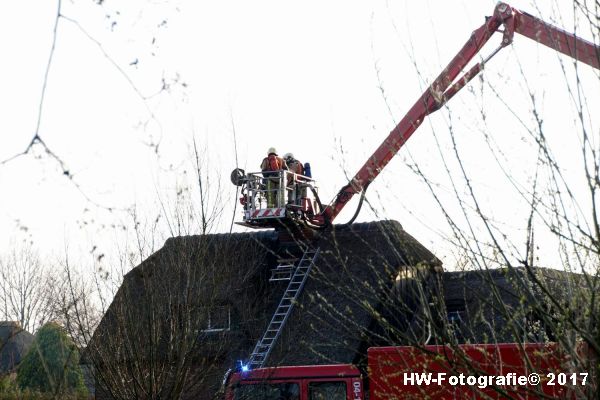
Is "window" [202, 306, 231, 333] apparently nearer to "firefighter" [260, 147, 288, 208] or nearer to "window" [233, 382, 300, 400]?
"window" [233, 382, 300, 400]

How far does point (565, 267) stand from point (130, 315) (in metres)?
6.74

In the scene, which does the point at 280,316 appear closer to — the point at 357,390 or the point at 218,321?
the point at 218,321

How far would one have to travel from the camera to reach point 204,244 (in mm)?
12219

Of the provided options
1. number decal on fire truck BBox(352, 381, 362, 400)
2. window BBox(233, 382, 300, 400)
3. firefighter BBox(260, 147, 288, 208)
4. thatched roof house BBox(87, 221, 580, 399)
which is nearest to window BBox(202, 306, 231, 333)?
thatched roof house BBox(87, 221, 580, 399)

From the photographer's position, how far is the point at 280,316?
17766 mm

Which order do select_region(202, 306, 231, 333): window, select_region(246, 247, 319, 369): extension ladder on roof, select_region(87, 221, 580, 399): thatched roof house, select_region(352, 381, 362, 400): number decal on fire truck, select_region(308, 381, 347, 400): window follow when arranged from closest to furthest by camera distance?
select_region(87, 221, 580, 399): thatched roof house
select_region(352, 381, 362, 400): number decal on fire truck
select_region(308, 381, 347, 400): window
select_region(202, 306, 231, 333): window
select_region(246, 247, 319, 369): extension ladder on roof

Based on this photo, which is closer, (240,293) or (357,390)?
(357,390)

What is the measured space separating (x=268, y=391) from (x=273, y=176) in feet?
21.1

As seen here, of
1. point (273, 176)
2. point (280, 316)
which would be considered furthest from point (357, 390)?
point (273, 176)

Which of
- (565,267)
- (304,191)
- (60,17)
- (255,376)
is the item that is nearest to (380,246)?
(304,191)

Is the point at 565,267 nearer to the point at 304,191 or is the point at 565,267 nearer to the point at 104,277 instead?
the point at 104,277

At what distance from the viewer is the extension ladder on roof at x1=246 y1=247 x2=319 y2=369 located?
16000 millimetres

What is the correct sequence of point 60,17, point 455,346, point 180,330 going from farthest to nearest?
point 180,330, point 455,346, point 60,17

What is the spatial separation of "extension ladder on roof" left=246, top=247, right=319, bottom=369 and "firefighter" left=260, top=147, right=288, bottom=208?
1438mm
